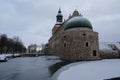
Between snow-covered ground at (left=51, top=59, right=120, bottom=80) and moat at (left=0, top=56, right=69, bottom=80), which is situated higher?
snow-covered ground at (left=51, top=59, right=120, bottom=80)

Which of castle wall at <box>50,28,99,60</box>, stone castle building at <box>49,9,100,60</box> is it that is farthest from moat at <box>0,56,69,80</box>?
stone castle building at <box>49,9,100,60</box>

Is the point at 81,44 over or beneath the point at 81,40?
beneath

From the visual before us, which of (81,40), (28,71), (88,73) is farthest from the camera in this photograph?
(81,40)

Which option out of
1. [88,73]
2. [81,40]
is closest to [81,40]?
[81,40]

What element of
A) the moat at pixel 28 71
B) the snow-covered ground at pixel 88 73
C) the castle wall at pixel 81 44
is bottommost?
the moat at pixel 28 71

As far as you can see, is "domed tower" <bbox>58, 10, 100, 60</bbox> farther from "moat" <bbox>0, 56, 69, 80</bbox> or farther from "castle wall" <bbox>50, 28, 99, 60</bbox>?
"moat" <bbox>0, 56, 69, 80</bbox>

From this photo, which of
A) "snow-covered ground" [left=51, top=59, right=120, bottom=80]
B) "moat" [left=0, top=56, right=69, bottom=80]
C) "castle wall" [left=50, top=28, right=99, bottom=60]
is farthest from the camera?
"castle wall" [left=50, top=28, right=99, bottom=60]

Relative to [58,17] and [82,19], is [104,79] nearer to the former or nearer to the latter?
[82,19]

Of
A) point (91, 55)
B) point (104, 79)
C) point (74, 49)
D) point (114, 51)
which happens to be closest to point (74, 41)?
point (74, 49)

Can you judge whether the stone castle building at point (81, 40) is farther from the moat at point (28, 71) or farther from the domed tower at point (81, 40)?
the moat at point (28, 71)

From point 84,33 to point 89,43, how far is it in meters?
2.60

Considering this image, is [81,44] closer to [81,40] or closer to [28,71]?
[81,40]

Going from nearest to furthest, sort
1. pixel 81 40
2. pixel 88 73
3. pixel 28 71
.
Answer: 1. pixel 88 73
2. pixel 28 71
3. pixel 81 40

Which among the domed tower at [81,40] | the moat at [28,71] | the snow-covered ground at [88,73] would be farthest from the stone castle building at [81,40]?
the snow-covered ground at [88,73]
